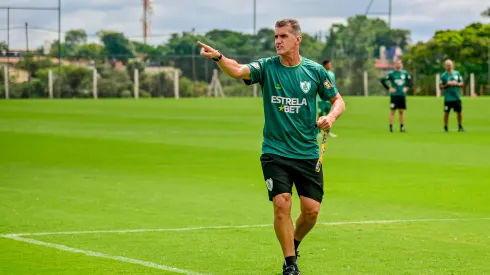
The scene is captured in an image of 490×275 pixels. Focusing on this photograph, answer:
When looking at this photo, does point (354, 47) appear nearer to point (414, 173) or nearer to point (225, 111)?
point (225, 111)

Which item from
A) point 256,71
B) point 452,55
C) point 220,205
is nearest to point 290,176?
point 256,71

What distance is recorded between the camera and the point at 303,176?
9.67 m

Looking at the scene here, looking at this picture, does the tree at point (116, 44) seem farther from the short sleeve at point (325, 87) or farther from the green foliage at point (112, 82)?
the short sleeve at point (325, 87)

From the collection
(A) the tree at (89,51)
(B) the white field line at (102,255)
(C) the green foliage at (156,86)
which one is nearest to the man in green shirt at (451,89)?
(B) the white field line at (102,255)

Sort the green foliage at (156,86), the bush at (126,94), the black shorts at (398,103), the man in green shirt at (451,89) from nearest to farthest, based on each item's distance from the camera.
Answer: the black shorts at (398,103) → the man in green shirt at (451,89) → the bush at (126,94) → the green foliage at (156,86)

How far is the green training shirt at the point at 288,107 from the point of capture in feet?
31.5

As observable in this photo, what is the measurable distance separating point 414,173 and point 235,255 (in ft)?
30.5

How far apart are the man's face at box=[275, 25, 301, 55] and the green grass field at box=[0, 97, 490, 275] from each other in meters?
1.93

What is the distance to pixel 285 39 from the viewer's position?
950 cm

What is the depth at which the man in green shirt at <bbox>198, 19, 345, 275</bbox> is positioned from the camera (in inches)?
374

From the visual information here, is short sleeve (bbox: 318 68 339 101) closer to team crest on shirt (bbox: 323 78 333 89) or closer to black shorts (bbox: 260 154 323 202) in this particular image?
team crest on shirt (bbox: 323 78 333 89)

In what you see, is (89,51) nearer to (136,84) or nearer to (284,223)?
(136,84)

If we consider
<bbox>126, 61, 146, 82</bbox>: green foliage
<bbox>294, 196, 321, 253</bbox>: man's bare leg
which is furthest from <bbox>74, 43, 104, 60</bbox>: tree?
<bbox>294, 196, 321, 253</bbox>: man's bare leg

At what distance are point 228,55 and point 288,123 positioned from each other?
64.1 metres
